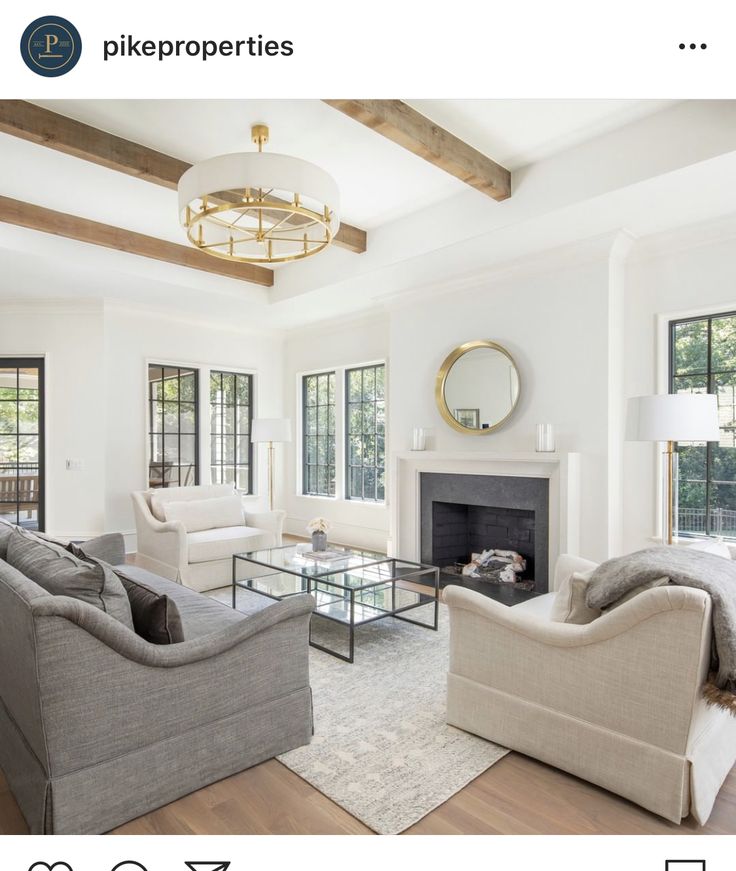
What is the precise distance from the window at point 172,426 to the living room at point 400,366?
25 millimetres

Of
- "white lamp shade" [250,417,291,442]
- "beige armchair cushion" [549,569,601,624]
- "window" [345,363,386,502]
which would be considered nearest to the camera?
"beige armchair cushion" [549,569,601,624]

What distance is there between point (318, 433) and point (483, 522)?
259 cm

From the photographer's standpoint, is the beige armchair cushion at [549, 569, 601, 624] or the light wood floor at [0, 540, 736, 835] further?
the beige armchair cushion at [549, 569, 601, 624]

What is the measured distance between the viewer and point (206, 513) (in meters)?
4.88

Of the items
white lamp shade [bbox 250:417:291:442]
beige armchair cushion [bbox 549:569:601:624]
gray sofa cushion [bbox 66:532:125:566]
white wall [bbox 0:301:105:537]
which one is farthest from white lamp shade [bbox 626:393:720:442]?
white wall [bbox 0:301:105:537]

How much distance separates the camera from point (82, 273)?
15.7 feet

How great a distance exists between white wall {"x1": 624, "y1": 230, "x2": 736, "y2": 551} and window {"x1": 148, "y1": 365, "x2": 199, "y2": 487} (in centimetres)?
447

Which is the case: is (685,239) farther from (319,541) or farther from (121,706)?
(121,706)

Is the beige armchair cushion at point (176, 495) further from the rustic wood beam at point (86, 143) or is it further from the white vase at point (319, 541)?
the rustic wood beam at point (86, 143)

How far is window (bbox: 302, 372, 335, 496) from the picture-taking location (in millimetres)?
6727

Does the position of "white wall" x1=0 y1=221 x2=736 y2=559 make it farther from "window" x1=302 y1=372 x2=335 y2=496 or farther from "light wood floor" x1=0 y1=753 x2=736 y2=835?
"light wood floor" x1=0 y1=753 x2=736 y2=835

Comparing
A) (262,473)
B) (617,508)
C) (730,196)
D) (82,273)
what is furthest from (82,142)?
(262,473)
